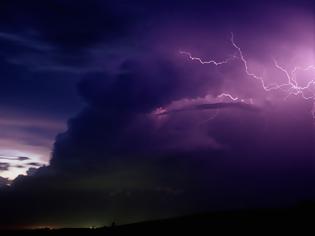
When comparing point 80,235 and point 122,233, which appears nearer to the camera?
point 122,233

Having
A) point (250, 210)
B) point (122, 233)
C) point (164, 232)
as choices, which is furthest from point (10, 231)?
point (250, 210)

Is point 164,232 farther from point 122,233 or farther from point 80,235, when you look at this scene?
point 80,235

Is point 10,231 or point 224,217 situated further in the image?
point 10,231

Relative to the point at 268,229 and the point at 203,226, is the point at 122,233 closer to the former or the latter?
the point at 203,226

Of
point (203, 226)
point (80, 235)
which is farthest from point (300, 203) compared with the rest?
point (80, 235)

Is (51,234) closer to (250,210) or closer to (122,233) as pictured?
(122,233)

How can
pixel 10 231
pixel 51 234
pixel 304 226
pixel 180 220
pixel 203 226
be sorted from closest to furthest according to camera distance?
pixel 304 226 → pixel 203 226 → pixel 180 220 → pixel 51 234 → pixel 10 231

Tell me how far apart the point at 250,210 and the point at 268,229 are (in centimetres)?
1711

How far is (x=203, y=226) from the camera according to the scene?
6128 centimetres

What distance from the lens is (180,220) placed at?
7038cm

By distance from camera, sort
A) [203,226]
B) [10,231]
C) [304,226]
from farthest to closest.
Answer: [10,231] → [203,226] → [304,226]

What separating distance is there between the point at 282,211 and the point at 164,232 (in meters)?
14.3

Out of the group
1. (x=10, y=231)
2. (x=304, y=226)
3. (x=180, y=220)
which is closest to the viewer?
(x=304, y=226)

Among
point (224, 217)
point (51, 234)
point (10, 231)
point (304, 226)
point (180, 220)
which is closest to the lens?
point (304, 226)
